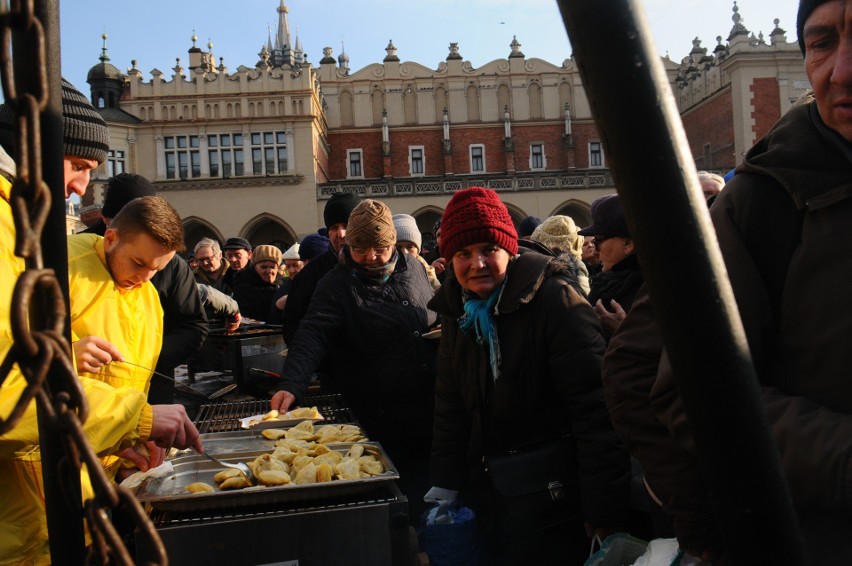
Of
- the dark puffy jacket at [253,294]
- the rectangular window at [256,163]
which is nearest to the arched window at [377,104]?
the rectangular window at [256,163]

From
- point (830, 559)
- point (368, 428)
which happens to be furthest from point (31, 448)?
point (368, 428)

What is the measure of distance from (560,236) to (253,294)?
139 inches

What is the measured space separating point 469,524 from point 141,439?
1512 millimetres

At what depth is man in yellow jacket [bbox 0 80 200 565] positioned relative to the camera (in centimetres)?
150

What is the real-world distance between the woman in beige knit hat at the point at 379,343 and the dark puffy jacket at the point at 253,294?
3.39 metres

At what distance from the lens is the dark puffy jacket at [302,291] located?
14.9 ft

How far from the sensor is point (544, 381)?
8.85 feet

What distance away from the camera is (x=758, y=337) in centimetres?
129

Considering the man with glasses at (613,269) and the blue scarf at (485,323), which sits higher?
the man with glasses at (613,269)

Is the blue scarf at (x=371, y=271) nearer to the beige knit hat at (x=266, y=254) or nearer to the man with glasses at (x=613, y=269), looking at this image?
the man with glasses at (x=613, y=269)

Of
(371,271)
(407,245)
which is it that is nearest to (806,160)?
Answer: (371,271)

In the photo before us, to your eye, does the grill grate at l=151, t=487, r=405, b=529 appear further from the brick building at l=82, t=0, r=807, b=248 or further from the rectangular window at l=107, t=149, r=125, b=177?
the rectangular window at l=107, t=149, r=125, b=177

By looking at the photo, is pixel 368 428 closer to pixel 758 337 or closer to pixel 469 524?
pixel 469 524

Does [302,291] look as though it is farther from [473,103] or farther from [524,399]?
[473,103]
